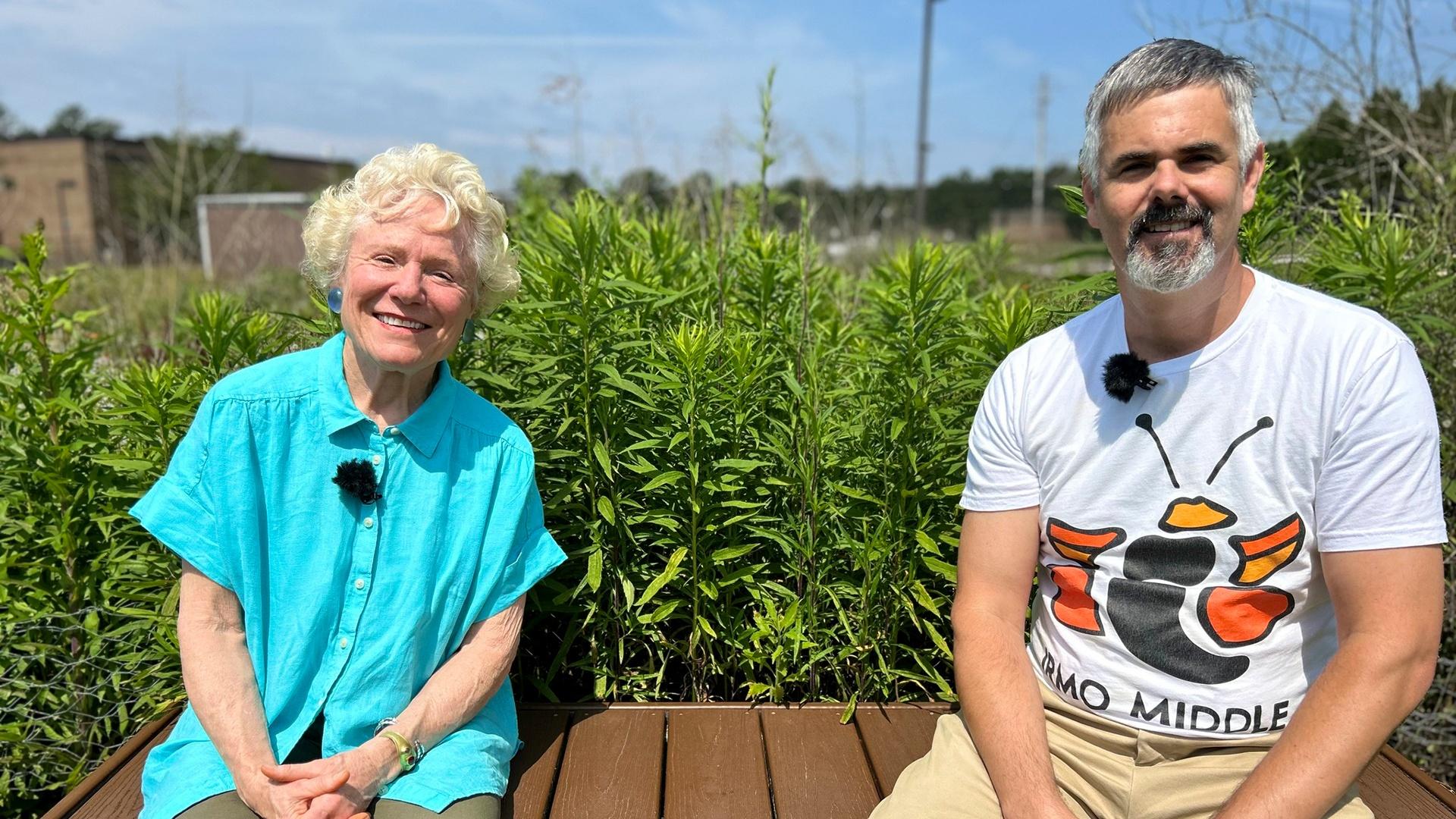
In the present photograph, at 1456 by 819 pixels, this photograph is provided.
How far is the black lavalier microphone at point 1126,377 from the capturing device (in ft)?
5.91

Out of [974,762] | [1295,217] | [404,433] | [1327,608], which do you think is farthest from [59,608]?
[1295,217]

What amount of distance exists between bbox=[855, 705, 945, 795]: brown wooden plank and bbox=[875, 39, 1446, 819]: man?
359mm

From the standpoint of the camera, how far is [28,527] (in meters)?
2.56

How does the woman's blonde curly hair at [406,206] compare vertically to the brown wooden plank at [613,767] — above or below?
above

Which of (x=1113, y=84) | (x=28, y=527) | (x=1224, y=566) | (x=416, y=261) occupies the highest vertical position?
(x=1113, y=84)

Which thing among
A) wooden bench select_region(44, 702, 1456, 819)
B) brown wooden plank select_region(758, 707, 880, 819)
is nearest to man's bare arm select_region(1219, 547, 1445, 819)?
wooden bench select_region(44, 702, 1456, 819)

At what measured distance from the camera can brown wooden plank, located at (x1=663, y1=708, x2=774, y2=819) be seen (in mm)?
2143

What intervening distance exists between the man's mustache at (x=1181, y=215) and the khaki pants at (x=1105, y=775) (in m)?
0.94

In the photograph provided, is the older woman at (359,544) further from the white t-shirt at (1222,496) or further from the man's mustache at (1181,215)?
the man's mustache at (1181,215)

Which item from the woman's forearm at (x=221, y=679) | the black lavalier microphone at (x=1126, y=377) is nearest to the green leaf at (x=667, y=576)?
the woman's forearm at (x=221, y=679)

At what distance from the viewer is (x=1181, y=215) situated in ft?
5.55

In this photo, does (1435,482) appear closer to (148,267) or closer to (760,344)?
(760,344)

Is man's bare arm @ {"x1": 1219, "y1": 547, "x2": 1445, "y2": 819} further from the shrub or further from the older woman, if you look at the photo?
the older woman

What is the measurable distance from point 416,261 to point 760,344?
121 centimetres
